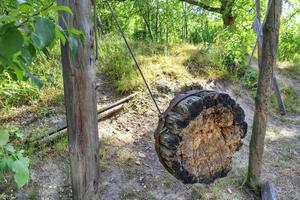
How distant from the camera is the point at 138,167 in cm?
308

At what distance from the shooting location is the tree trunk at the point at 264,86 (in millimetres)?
2619

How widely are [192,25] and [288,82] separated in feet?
10.8

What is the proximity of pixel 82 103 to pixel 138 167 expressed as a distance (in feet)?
5.18

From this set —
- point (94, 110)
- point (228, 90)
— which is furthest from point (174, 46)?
point (94, 110)

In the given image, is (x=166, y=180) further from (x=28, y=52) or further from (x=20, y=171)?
(x=28, y=52)

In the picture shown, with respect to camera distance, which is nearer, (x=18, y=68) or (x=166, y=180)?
(x=18, y=68)

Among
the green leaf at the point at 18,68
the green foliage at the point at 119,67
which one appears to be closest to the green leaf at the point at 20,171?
the green leaf at the point at 18,68

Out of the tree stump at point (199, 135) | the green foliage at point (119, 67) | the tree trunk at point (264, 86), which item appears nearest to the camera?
the tree stump at point (199, 135)

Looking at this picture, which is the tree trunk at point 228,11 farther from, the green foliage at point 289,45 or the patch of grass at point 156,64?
the patch of grass at point 156,64

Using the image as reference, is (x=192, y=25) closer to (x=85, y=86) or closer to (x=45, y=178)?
(x=45, y=178)

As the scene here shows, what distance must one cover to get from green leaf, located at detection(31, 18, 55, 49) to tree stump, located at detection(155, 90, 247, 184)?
999 millimetres

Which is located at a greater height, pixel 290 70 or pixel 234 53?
pixel 234 53

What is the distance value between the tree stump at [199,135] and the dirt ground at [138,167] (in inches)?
34.2

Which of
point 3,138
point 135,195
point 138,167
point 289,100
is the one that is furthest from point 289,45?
point 3,138
